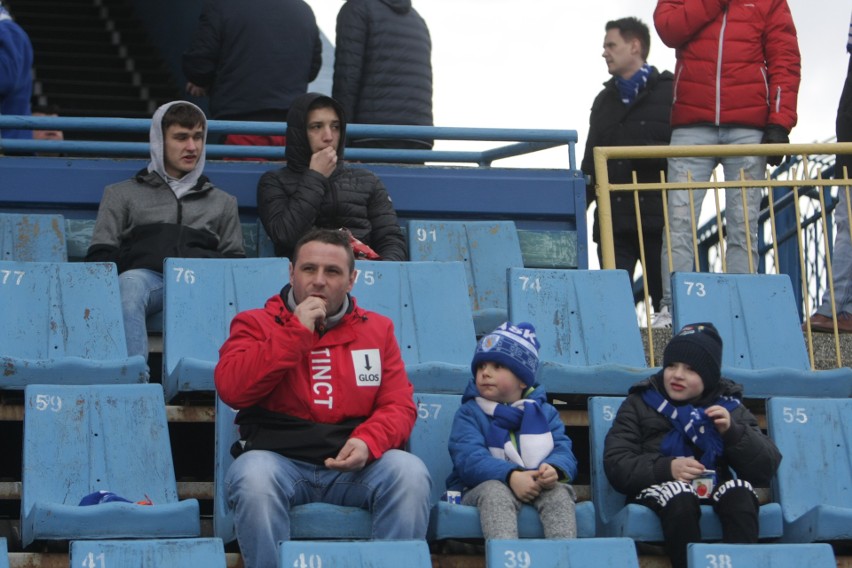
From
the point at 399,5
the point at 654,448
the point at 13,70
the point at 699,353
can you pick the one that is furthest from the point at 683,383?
the point at 13,70

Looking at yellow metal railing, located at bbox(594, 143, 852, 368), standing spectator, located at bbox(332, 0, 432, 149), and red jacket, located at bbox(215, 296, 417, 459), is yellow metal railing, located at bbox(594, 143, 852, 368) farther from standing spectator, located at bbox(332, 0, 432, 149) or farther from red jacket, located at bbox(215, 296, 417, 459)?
red jacket, located at bbox(215, 296, 417, 459)

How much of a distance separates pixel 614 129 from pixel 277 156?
1.61 meters

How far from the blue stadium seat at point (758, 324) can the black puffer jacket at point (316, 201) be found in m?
1.21

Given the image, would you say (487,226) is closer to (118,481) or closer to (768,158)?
(768,158)

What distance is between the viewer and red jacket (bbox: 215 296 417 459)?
15.8ft

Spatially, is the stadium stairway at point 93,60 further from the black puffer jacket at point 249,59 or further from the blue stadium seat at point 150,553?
the blue stadium seat at point 150,553

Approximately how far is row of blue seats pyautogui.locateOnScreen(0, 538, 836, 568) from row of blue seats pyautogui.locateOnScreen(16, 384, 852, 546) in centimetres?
56

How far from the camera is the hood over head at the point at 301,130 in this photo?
267 inches

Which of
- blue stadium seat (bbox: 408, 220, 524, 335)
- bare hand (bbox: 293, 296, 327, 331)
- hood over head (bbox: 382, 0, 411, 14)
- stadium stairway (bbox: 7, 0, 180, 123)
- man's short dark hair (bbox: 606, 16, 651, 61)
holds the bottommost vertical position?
bare hand (bbox: 293, 296, 327, 331)

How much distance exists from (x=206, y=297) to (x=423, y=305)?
0.77 m

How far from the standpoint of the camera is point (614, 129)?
315 inches

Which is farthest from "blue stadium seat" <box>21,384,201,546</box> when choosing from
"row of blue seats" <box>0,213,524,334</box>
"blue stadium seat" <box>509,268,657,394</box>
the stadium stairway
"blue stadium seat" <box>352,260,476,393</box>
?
the stadium stairway

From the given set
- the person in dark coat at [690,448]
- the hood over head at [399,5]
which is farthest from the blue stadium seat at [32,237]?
the person in dark coat at [690,448]

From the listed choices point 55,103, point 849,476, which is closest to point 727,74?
point 849,476
